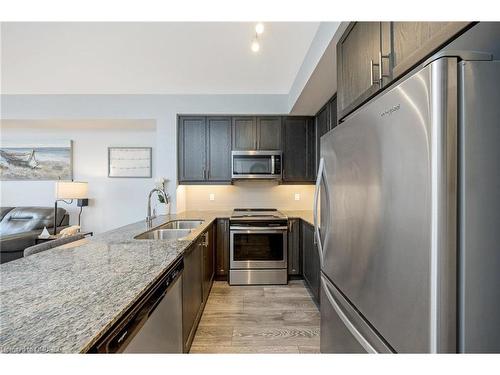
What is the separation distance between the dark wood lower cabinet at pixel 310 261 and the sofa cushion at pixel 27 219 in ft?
13.1

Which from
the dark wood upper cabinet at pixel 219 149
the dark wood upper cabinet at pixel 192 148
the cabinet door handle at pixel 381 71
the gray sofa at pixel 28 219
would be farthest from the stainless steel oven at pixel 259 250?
the gray sofa at pixel 28 219

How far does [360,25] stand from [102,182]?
4.43 metres

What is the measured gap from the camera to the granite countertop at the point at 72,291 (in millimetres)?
668

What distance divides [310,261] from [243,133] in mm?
1990

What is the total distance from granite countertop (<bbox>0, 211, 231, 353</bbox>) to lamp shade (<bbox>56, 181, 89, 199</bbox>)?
8.11ft

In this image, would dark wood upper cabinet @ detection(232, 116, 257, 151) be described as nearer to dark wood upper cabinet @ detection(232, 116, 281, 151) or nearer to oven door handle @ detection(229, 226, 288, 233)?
dark wood upper cabinet @ detection(232, 116, 281, 151)

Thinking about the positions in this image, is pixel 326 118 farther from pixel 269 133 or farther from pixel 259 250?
pixel 259 250

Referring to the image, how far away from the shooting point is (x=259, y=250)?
3316mm

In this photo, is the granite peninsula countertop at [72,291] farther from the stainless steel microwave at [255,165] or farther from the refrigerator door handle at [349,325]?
the stainless steel microwave at [255,165]

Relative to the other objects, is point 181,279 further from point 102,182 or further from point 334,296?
point 102,182

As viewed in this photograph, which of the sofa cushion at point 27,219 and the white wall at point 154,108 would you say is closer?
the white wall at point 154,108

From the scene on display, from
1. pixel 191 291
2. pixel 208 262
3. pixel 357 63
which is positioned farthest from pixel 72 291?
pixel 208 262
